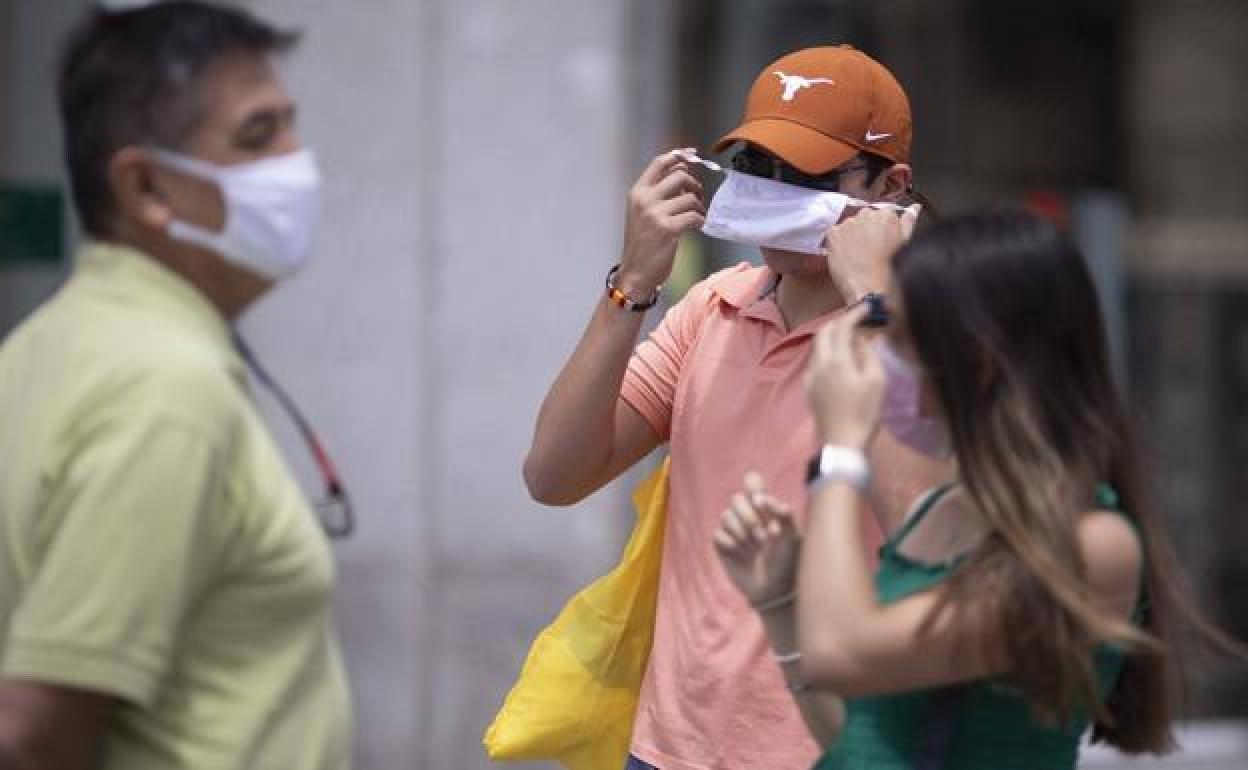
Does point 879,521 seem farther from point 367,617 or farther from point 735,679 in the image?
point 367,617

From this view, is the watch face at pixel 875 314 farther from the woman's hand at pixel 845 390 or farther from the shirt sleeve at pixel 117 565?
the shirt sleeve at pixel 117 565

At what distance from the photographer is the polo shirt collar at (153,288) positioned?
2.50m

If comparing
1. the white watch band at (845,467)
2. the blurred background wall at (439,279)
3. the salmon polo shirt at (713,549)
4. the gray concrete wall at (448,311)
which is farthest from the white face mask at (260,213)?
the gray concrete wall at (448,311)

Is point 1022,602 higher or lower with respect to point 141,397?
lower

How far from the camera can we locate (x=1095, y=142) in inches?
495

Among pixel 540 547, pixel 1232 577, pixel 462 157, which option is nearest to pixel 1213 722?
pixel 1232 577

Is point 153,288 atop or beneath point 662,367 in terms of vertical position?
atop

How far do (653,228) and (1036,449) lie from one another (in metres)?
0.98

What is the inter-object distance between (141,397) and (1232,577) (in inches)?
282

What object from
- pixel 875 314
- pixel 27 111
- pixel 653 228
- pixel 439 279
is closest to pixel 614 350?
Result: pixel 653 228

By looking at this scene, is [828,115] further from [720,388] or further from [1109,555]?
[1109,555]

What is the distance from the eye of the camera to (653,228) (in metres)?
3.41

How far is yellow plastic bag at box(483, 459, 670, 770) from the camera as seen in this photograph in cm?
356

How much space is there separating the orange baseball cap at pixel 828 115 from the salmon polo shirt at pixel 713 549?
243mm
